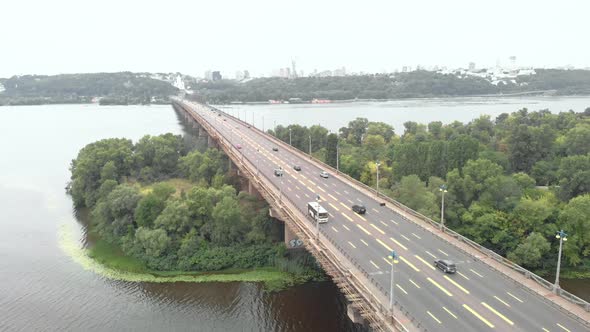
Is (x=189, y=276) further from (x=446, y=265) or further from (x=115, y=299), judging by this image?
(x=446, y=265)

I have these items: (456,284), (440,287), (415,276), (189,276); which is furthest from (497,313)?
(189,276)

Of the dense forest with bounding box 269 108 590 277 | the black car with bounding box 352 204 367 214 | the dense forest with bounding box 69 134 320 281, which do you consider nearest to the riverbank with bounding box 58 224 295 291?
the dense forest with bounding box 69 134 320 281

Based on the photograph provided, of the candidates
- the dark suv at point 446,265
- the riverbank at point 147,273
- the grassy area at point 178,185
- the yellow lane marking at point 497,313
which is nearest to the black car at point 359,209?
the riverbank at point 147,273

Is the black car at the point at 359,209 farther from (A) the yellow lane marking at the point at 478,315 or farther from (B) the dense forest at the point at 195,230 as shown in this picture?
(A) the yellow lane marking at the point at 478,315

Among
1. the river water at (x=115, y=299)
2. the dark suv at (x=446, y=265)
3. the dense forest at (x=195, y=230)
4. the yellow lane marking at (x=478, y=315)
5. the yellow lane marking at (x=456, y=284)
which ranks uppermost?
the dark suv at (x=446, y=265)

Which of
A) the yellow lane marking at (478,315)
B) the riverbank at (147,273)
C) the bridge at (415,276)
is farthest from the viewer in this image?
the riverbank at (147,273)

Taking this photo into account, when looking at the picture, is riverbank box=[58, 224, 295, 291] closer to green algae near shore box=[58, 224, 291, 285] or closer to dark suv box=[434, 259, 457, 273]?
green algae near shore box=[58, 224, 291, 285]
